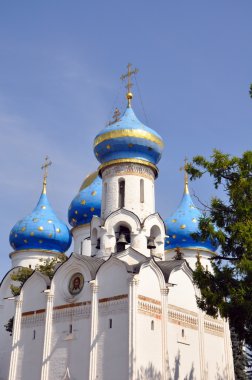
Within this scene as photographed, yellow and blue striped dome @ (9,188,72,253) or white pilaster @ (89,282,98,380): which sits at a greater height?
yellow and blue striped dome @ (9,188,72,253)

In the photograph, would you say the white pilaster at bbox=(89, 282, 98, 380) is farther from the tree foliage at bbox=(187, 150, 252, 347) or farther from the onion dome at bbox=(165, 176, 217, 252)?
the onion dome at bbox=(165, 176, 217, 252)

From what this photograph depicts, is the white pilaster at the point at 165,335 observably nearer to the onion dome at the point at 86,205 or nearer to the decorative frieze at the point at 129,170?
the decorative frieze at the point at 129,170

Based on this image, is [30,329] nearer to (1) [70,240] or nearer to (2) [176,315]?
(2) [176,315]

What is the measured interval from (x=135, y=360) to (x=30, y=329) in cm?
394

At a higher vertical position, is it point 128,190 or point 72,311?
point 128,190

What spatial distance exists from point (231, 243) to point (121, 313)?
4488 millimetres

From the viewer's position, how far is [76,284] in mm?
15391

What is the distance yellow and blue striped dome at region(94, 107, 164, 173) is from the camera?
57.8 ft

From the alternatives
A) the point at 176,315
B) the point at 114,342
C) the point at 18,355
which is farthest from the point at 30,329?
the point at 176,315

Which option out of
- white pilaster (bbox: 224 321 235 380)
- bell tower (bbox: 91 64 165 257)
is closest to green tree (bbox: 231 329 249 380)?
white pilaster (bbox: 224 321 235 380)

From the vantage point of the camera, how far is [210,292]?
10438mm

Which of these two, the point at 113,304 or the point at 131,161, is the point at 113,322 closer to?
the point at 113,304

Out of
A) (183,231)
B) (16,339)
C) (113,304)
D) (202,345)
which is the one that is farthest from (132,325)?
(183,231)

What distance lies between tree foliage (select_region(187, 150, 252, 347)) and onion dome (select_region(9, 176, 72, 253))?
39.5 feet
